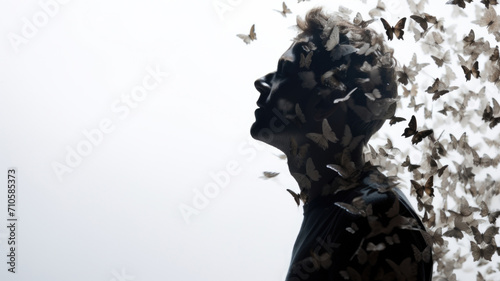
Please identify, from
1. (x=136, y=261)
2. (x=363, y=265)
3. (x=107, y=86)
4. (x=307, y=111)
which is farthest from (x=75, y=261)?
(x=363, y=265)

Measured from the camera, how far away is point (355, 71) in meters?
0.95

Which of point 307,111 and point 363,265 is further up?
point 307,111

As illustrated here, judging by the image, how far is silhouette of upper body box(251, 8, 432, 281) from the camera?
82 centimetres

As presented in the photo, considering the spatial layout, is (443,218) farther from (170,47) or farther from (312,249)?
(170,47)

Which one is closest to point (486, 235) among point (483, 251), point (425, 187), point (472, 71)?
point (483, 251)

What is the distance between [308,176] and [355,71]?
179 mm

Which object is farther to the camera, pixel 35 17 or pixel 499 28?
pixel 35 17

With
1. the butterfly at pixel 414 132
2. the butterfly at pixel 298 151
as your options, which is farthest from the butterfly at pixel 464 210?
the butterfly at pixel 298 151

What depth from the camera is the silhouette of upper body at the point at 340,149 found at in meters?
0.82

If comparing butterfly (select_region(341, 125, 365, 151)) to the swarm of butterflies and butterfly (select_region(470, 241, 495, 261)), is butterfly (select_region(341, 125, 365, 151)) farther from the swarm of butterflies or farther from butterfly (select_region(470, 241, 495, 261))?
butterfly (select_region(470, 241, 495, 261))

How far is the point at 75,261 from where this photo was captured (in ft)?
6.40

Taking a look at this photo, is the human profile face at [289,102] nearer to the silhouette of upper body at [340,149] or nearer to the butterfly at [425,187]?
the silhouette of upper body at [340,149]

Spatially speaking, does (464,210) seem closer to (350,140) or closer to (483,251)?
(483,251)

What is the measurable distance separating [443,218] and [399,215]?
9 centimetres
